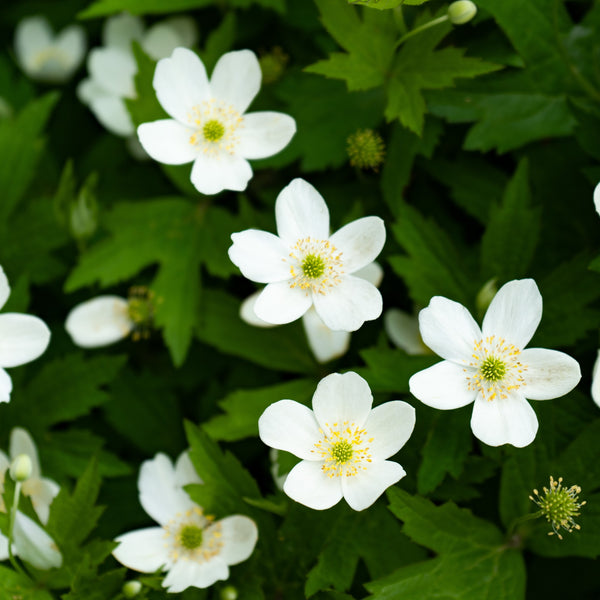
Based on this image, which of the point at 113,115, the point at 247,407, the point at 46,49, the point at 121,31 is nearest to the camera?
the point at 247,407

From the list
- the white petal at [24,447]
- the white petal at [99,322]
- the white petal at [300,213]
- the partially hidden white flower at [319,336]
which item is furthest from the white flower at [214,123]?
the white petal at [24,447]

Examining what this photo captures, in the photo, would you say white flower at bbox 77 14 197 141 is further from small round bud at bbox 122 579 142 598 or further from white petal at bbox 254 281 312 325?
small round bud at bbox 122 579 142 598

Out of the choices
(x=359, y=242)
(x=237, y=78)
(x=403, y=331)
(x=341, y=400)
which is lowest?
(x=403, y=331)

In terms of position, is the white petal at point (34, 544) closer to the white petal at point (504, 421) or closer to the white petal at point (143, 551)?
the white petal at point (143, 551)

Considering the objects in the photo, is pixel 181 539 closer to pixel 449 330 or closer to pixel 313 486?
pixel 313 486

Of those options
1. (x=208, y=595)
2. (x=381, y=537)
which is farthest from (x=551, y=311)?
(x=208, y=595)

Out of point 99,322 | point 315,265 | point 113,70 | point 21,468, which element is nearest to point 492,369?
point 315,265

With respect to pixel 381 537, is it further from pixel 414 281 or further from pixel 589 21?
pixel 589 21

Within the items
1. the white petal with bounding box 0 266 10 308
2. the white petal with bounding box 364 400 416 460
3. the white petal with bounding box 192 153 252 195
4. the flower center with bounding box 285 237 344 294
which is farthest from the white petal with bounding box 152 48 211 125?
the white petal with bounding box 364 400 416 460
